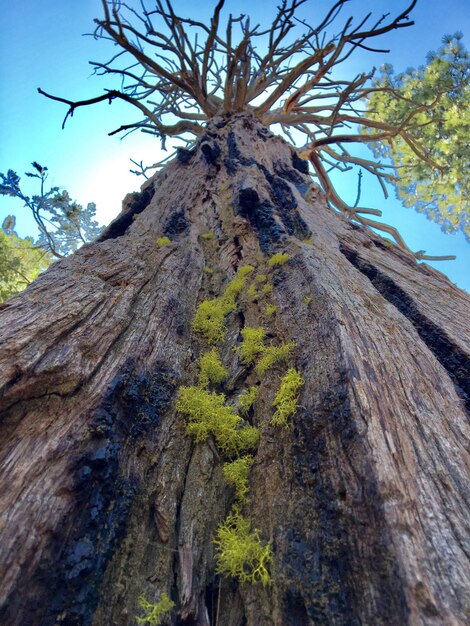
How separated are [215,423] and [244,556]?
3.07ft

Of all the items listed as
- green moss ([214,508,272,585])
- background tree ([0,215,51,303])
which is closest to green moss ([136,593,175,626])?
green moss ([214,508,272,585])

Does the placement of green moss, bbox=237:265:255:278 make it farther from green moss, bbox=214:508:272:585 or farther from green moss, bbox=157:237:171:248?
green moss, bbox=214:508:272:585

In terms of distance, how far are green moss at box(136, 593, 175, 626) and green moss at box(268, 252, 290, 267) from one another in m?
3.31

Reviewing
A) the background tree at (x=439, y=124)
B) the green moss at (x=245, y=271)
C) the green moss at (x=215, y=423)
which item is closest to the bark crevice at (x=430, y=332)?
the green moss at (x=245, y=271)

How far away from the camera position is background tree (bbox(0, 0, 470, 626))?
1710 millimetres

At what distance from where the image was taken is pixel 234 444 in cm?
269

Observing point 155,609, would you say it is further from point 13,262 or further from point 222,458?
point 13,262

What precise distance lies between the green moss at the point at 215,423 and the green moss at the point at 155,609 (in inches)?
39.7

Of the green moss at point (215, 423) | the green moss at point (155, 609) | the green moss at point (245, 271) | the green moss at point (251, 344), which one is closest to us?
the green moss at point (155, 609)

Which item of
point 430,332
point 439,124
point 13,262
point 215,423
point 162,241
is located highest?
point 439,124

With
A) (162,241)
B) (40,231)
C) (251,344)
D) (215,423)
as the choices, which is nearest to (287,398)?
(215,423)

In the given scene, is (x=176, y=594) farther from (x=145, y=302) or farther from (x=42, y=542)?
(x=145, y=302)

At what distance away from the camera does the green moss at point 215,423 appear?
2707 mm

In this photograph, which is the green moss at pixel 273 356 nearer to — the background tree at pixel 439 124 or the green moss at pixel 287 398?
the green moss at pixel 287 398
